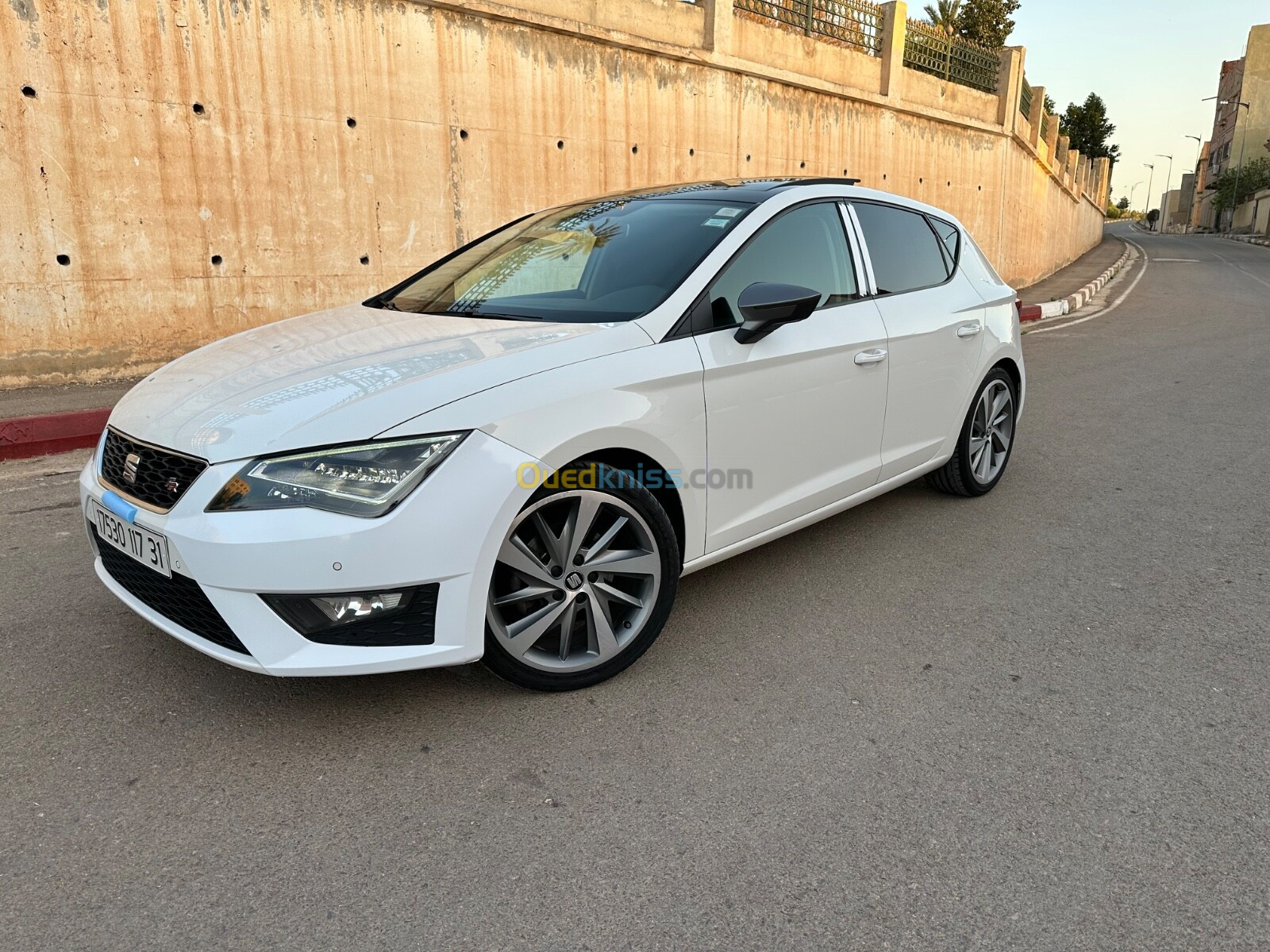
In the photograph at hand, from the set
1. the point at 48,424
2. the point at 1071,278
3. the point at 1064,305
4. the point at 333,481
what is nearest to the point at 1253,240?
the point at 1071,278

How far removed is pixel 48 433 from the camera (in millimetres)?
6043

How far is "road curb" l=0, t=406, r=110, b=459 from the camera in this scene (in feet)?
19.4

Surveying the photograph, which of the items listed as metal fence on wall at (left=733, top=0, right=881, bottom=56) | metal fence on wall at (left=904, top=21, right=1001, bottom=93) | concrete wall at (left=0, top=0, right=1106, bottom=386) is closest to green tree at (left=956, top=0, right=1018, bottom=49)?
metal fence on wall at (left=904, top=21, right=1001, bottom=93)

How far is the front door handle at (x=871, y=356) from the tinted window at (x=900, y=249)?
32 centimetres

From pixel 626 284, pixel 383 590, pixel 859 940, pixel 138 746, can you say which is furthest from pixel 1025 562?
pixel 138 746

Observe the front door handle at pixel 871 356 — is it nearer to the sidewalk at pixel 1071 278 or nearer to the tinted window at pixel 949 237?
the tinted window at pixel 949 237

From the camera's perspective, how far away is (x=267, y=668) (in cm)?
245

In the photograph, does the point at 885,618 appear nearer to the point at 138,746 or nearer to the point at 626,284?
the point at 626,284

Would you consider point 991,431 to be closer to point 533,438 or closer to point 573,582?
point 573,582

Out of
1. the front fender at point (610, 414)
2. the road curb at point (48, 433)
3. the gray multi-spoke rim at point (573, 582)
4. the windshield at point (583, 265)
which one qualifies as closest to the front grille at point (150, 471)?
the front fender at point (610, 414)

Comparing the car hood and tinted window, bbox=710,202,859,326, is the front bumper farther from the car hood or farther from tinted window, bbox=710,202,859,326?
tinted window, bbox=710,202,859,326

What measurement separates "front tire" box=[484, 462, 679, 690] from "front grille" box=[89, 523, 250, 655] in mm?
714

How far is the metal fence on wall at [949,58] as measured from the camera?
17.4m

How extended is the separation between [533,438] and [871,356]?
5.74 feet
